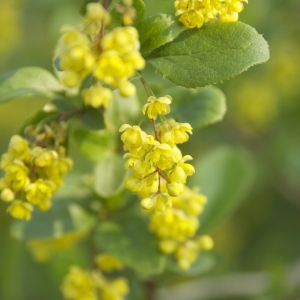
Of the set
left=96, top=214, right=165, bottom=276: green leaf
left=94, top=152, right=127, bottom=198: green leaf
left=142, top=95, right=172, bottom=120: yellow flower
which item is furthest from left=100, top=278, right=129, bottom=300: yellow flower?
left=142, top=95, right=172, bottom=120: yellow flower

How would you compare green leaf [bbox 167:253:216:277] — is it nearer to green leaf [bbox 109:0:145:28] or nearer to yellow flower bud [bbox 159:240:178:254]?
yellow flower bud [bbox 159:240:178:254]

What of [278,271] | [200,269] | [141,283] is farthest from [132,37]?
[278,271]

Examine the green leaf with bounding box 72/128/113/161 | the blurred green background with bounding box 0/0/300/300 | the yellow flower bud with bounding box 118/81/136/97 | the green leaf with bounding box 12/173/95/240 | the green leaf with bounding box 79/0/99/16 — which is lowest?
the yellow flower bud with bounding box 118/81/136/97

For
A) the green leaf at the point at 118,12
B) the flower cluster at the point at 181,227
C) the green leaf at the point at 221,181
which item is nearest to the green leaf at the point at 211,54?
the green leaf at the point at 118,12

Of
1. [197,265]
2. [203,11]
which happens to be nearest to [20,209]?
[203,11]

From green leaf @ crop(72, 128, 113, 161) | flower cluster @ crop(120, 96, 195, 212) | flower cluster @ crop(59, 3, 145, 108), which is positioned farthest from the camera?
green leaf @ crop(72, 128, 113, 161)

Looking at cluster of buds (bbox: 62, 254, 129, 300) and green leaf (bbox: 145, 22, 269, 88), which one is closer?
green leaf (bbox: 145, 22, 269, 88)

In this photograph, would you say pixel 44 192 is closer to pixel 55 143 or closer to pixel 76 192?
pixel 55 143

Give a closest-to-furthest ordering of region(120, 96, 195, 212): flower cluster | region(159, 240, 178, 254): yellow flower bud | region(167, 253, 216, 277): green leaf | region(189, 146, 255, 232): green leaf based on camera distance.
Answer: region(120, 96, 195, 212): flower cluster < region(159, 240, 178, 254): yellow flower bud < region(167, 253, 216, 277): green leaf < region(189, 146, 255, 232): green leaf
